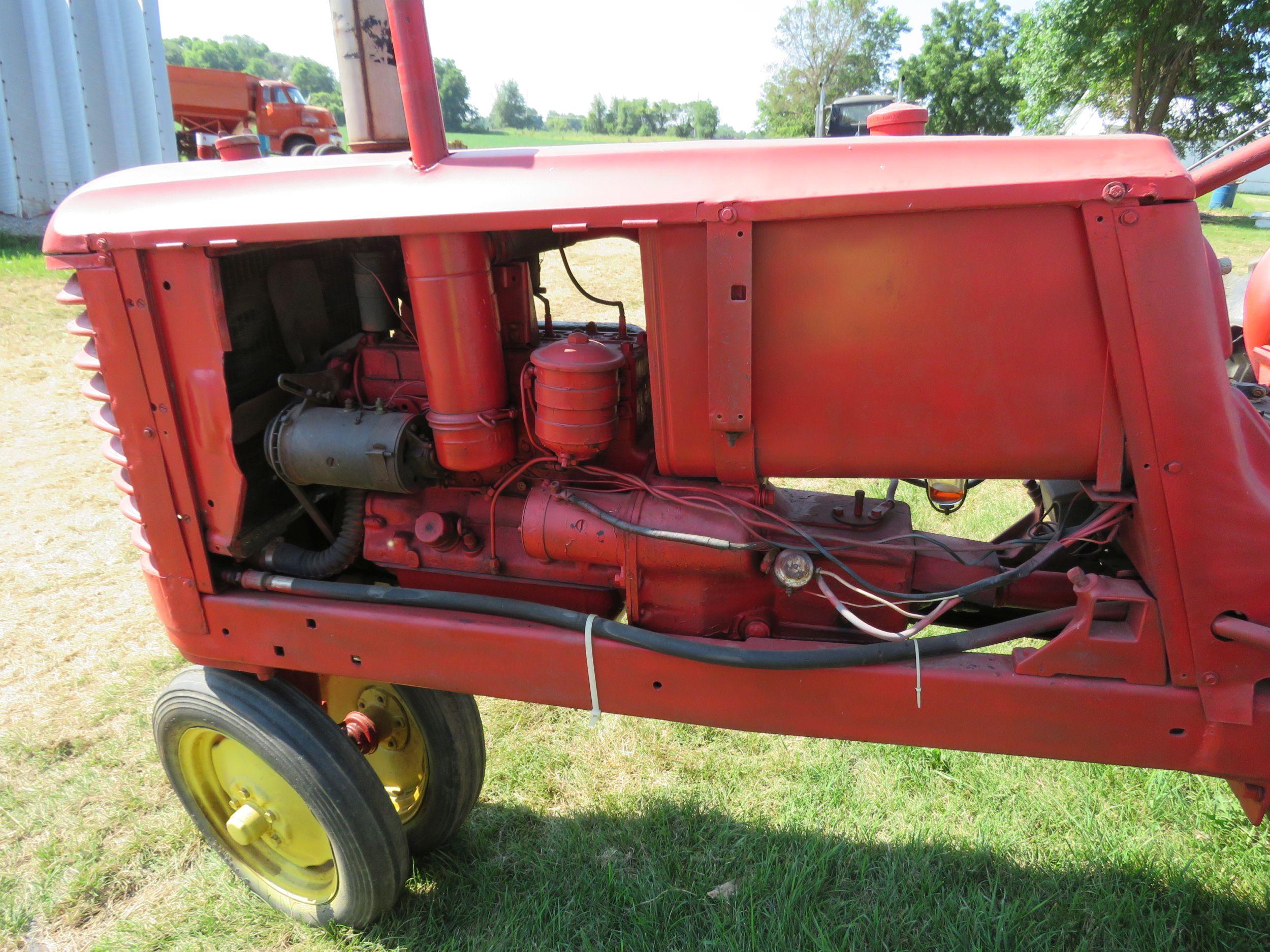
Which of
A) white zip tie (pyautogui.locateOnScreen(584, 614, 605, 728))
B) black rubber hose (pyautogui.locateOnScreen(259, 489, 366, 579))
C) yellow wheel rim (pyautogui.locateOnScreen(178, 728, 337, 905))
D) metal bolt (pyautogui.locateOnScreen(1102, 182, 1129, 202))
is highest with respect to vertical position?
metal bolt (pyautogui.locateOnScreen(1102, 182, 1129, 202))

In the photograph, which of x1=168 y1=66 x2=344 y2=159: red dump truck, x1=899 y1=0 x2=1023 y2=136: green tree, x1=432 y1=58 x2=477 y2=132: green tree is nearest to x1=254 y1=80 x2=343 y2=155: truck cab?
x1=168 y1=66 x2=344 y2=159: red dump truck

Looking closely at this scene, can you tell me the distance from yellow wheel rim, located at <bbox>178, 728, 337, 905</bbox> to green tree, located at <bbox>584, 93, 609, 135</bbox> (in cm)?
7302

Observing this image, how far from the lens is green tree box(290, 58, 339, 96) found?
229ft

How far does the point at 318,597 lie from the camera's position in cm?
192

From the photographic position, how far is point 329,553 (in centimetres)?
202

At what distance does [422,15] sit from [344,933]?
2.27m

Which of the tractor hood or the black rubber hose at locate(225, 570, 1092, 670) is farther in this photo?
the black rubber hose at locate(225, 570, 1092, 670)

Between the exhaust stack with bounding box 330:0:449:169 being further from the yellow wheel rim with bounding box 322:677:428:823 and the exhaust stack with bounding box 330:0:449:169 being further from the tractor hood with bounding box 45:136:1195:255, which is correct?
the yellow wheel rim with bounding box 322:677:428:823

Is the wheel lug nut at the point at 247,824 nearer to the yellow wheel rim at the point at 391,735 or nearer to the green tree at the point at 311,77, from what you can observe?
the yellow wheel rim at the point at 391,735

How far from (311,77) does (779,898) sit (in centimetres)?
8245

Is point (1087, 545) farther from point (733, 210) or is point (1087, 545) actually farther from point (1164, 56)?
point (1164, 56)

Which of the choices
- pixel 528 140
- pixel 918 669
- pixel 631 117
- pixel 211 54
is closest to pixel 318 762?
pixel 918 669

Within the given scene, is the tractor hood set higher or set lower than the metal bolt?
higher

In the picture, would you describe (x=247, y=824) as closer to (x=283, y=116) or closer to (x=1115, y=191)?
(x=1115, y=191)
